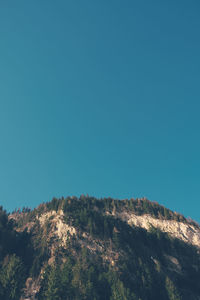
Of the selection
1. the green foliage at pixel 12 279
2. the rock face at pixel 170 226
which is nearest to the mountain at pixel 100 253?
the green foliage at pixel 12 279

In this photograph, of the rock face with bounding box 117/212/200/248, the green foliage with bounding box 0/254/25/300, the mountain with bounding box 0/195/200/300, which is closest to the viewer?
the green foliage with bounding box 0/254/25/300

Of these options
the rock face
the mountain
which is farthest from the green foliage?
the rock face

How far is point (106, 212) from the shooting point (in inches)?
5123

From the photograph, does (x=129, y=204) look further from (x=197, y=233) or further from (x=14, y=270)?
(x=14, y=270)

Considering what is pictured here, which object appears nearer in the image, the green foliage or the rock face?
the green foliage

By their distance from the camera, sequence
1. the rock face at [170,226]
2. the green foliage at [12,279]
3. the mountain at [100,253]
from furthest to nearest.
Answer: the rock face at [170,226] → the mountain at [100,253] → the green foliage at [12,279]

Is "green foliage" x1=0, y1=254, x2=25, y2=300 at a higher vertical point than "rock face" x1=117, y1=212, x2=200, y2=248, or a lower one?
lower

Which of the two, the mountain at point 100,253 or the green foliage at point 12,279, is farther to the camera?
the mountain at point 100,253

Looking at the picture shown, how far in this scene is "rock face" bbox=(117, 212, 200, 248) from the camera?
4590 inches

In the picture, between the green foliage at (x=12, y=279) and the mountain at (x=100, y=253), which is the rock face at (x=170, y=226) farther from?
the green foliage at (x=12, y=279)

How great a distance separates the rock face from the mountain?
0.17 m

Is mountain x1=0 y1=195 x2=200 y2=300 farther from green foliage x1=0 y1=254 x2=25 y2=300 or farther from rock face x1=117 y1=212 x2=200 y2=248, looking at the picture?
rock face x1=117 y1=212 x2=200 y2=248

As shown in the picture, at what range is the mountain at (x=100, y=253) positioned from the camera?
237 feet

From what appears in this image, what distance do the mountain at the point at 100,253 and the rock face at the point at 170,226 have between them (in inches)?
6.6
